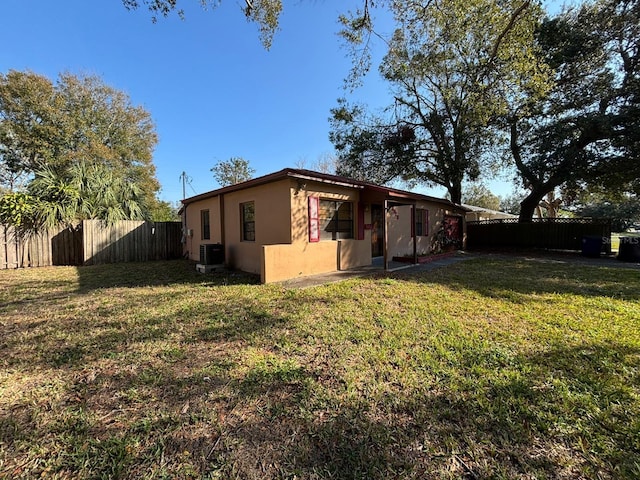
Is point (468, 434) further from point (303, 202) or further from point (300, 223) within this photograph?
point (303, 202)

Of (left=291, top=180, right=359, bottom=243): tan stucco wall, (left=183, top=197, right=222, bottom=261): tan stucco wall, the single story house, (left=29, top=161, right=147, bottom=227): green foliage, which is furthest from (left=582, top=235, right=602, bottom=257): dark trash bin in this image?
(left=29, top=161, right=147, bottom=227): green foliage

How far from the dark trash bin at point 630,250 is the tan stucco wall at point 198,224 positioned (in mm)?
14433

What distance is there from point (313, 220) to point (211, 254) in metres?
3.51

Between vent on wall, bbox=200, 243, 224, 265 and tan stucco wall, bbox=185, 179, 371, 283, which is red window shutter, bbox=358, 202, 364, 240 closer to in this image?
tan stucco wall, bbox=185, 179, 371, 283

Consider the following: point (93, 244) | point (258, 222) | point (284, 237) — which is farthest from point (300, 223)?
point (93, 244)

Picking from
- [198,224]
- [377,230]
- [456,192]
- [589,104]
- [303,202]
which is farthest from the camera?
[456,192]

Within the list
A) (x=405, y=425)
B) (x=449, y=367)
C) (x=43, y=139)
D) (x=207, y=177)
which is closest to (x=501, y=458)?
(x=405, y=425)

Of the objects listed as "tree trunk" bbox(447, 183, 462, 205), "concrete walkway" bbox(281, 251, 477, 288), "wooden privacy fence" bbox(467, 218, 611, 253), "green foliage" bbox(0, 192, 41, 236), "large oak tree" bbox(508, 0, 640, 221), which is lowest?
"concrete walkway" bbox(281, 251, 477, 288)

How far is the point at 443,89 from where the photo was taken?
13.8 metres

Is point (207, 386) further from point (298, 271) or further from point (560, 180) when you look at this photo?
point (560, 180)

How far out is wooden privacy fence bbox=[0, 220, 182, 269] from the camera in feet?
30.3

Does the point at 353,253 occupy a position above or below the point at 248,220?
below

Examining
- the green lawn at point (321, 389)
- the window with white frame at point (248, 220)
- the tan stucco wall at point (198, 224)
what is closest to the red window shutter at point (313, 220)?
the window with white frame at point (248, 220)

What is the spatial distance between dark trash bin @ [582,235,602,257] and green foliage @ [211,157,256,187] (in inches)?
1028
